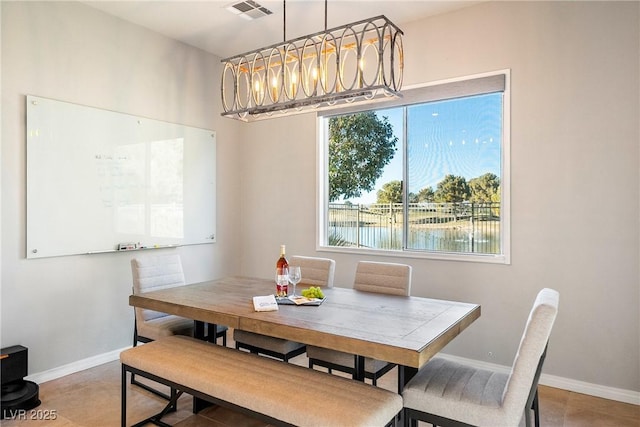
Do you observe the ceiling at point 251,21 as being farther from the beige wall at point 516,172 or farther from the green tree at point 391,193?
the green tree at point 391,193

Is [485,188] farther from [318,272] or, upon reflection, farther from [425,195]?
[318,272]

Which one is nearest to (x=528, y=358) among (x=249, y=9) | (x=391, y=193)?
(x=391, y=193)

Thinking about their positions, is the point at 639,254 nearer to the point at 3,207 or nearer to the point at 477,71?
the point at 477,71

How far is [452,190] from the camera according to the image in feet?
11.7

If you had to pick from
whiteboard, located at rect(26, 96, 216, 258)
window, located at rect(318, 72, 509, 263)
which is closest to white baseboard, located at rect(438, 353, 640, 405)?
window, located at rect(318, 72, 509, 263)

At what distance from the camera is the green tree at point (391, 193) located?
383 cm

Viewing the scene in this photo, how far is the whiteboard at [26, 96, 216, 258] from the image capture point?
3064 mm

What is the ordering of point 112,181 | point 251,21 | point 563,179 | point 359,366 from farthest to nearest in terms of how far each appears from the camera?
point 251,21, point 112,181, point 563,179, point 359,366

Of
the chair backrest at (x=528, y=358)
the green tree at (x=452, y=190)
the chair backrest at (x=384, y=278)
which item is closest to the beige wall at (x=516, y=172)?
the green tree at (x=452, y=190)

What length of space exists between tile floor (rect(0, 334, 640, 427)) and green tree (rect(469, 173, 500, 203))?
1465 millimetres

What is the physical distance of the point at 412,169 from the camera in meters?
3.74

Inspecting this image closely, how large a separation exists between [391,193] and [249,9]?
2.00 m

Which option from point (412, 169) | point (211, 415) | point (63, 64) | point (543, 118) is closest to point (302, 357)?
point (211, 415)

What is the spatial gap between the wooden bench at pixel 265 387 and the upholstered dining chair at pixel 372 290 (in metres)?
0.44
